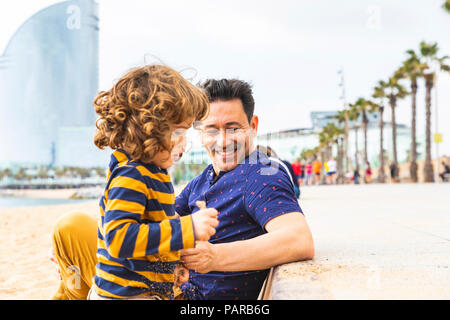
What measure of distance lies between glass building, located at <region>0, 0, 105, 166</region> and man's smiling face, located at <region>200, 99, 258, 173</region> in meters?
74.4

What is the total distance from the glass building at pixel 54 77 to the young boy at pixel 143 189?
2959 inches

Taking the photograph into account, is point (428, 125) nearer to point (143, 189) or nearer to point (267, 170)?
point (267, 170)

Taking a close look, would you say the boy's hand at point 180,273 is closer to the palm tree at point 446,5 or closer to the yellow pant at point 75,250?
the yellow pant at point 75,250

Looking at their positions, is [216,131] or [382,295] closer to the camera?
[382,295]

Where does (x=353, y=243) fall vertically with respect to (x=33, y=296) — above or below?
above

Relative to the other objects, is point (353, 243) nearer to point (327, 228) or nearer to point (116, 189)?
point (327, 228)

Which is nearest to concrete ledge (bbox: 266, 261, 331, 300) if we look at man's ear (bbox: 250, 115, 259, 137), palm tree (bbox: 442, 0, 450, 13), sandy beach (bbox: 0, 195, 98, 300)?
man's ear (bbox: 250, 115, 259, 137)

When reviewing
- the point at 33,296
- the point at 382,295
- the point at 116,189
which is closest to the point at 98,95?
the point at 116,189

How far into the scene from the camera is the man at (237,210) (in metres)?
1.80

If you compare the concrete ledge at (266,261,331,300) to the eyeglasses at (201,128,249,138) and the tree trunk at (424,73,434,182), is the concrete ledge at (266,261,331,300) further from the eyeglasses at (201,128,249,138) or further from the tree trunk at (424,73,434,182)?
the tree trunk at (424,73,434,182)

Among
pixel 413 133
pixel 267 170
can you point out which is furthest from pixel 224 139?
pixel 413 133

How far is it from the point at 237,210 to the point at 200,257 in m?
0.41

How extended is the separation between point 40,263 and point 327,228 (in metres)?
4.31

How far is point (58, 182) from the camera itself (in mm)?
89125
